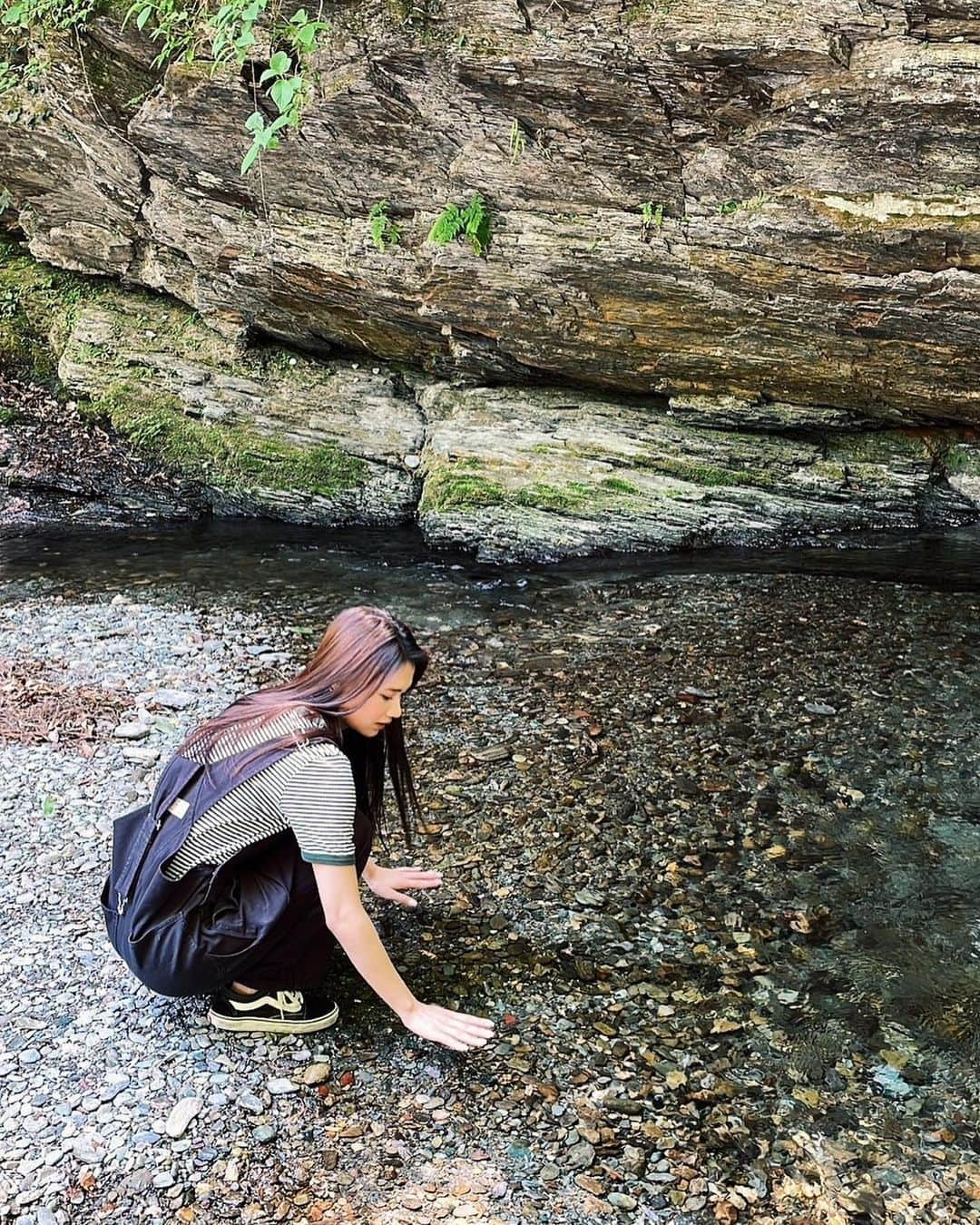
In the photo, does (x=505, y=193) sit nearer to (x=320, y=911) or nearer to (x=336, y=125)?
(x=336, y=125)

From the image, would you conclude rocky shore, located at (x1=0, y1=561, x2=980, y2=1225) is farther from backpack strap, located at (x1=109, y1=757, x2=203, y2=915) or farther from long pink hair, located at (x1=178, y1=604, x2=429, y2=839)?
long pink hair, located at (x1=178, y1=604, x2=429, y2=839)

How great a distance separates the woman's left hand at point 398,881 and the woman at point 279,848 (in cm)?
67

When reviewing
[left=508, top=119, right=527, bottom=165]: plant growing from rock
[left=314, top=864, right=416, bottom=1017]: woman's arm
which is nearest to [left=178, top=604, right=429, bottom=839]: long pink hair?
[left=314, top=864, right=416, bottom=1017]: woman's arm

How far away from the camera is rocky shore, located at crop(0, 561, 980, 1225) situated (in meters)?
3.64

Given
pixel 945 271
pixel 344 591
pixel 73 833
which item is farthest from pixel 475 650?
pixel 945 271

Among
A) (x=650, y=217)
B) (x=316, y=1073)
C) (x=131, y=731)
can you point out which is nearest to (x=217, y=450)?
(x=650, y=217)

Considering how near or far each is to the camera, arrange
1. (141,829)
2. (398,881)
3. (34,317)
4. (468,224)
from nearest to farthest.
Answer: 1. (141,829)
2. (398,881)
3. (468,224)
4. (34,317)

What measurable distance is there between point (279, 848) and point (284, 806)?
35cm

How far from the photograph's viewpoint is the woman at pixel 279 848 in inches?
142

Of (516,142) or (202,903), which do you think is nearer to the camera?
(202,903)

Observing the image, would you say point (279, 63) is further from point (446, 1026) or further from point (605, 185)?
point (446, 1026)

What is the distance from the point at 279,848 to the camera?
3910mm

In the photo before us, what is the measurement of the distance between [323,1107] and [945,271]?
7933 millimetres

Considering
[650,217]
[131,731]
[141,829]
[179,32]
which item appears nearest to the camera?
[141,829]
